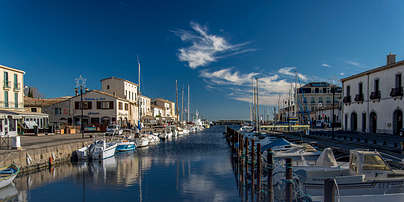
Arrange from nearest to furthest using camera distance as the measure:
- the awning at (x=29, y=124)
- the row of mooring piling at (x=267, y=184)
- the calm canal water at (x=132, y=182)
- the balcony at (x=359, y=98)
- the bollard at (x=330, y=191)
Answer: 1. the bollard at (x=330, y=191)
2. the row of mooring piling at (x=267, y=184)
3. the calm canal water at (x=132, y=182)
4. the awning at (x=29, y=124)
5. the balcony at (x=359, y=98)

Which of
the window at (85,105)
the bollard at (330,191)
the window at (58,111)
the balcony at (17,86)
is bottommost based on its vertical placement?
the bollard at (330,191)

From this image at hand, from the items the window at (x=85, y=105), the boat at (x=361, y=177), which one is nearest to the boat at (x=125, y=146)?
the window at (x=85, y=105)

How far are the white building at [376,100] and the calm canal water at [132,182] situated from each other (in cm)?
2429

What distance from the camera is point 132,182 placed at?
19969mm

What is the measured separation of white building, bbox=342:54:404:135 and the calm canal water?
2429 cm

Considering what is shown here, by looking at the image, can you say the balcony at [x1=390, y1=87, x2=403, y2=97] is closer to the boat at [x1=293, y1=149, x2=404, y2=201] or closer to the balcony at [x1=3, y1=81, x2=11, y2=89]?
the boat at [x1=293, y1=149, x2=404, y2=201]

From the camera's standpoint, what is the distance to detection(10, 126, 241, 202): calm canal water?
16328 millimetres

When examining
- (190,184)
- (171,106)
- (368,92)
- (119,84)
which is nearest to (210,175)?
(190,184)

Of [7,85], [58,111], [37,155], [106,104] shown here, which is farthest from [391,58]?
[58,111]

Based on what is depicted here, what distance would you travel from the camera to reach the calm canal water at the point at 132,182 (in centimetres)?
1633

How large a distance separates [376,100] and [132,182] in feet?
119

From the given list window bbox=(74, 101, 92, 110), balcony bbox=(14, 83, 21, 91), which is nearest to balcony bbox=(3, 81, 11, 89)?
balcony bbox=(14, 83, 21, 91)

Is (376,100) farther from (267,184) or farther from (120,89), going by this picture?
(120,89)

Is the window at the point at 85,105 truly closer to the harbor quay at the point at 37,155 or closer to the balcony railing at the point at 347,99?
the harbor quay at the point at 37,155
